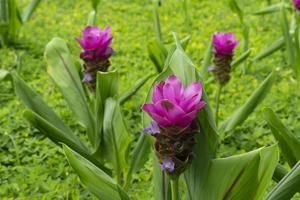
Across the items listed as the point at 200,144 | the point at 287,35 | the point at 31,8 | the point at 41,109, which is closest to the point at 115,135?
the point at 41,109

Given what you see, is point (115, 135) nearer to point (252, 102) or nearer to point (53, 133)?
point (53, 133)

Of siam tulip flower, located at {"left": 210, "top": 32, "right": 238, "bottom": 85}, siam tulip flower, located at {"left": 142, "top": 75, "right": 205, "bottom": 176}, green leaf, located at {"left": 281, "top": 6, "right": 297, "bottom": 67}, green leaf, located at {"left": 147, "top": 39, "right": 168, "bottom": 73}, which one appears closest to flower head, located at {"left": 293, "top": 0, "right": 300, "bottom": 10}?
green leaf, located at {"left": 281, "top": 6, "right": 297, "bottom": 67}

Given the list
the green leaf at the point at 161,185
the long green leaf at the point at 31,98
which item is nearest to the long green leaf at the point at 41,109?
the long green leaf at the point at 31,98

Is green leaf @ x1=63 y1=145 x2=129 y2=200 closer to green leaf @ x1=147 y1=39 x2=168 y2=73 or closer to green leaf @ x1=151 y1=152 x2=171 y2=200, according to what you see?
green leaf @ x1=151 y1=152 x2=171 y2=200

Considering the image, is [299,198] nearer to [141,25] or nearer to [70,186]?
[70,186]

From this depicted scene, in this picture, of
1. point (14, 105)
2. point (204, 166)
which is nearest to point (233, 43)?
point (204, 166)
